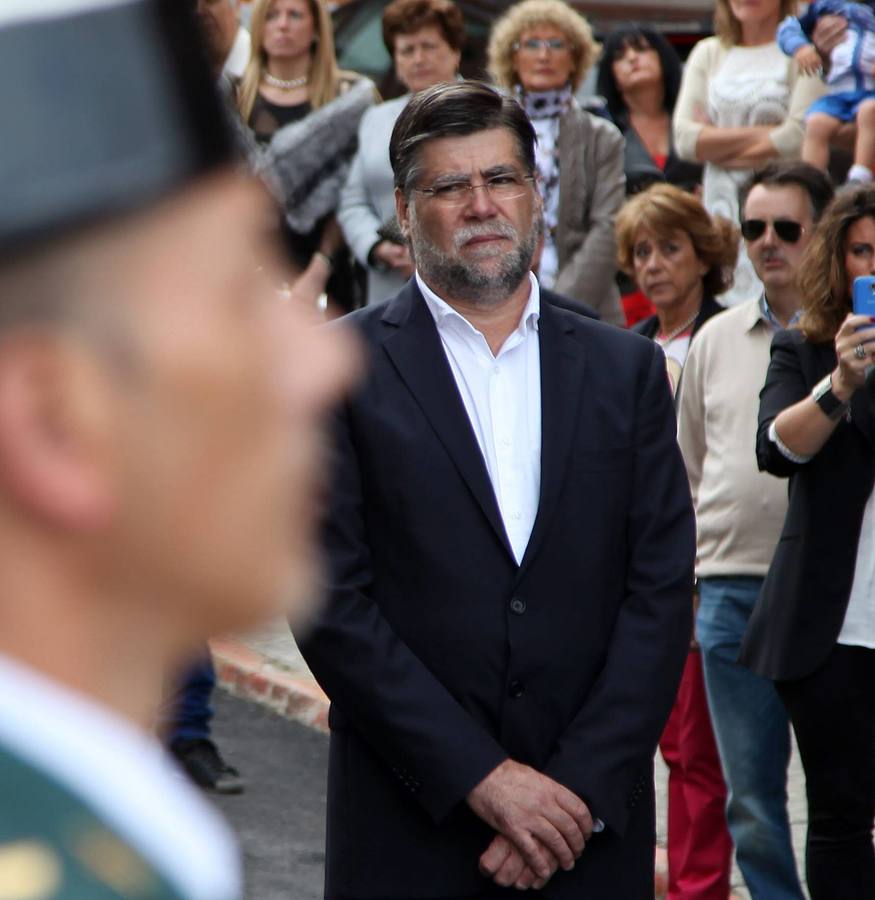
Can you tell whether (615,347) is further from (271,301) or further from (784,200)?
(271,301)

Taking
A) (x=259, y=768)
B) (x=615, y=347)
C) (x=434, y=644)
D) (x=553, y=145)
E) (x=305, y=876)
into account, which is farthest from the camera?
(x=553, y=145)

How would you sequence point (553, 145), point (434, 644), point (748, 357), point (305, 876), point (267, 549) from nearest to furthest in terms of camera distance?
point (267, 549) < point (434, 644) < point (748, 357) < point (305, 876) < point (553, 145)

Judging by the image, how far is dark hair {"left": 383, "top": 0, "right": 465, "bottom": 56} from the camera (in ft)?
25.2

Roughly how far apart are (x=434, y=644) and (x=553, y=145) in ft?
13.9

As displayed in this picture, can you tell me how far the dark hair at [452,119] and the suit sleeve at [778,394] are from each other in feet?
3.12

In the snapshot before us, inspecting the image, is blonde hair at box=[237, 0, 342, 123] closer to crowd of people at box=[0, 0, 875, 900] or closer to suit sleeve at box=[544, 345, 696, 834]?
crowd of people at box=[0, 0, 875, 900]

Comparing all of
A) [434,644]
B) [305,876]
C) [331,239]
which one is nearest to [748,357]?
[434,644]

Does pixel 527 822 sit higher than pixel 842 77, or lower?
lower

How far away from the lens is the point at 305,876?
5613mm

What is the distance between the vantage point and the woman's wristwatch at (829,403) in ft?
14.0

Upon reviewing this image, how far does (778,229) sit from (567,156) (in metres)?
2.27

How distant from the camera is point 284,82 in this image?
8242 millimetres

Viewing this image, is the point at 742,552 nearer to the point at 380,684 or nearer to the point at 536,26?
the point at 380,684

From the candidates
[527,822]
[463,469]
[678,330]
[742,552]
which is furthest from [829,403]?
[678,330]
